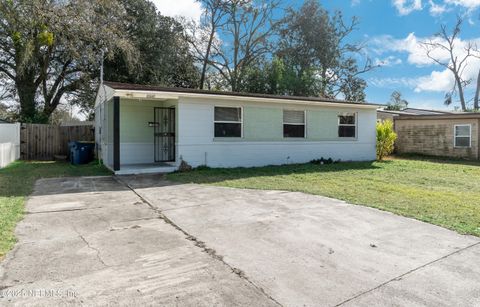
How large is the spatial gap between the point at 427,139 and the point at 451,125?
141 centimetres

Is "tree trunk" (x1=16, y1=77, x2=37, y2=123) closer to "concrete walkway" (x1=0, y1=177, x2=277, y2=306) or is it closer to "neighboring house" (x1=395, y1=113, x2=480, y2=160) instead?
"concrete walkway" (x1=0, y1=177, x2=277, y2=306)

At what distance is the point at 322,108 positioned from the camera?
13945mm

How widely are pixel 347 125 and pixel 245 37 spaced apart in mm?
17480

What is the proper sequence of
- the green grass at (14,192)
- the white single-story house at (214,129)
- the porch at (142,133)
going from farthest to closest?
the porch at (142,133)
the white single-story house at (214,129)
the green grass at (14,192)

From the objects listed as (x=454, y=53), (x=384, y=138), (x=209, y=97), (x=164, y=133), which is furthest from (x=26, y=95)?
(x=454, y=53)

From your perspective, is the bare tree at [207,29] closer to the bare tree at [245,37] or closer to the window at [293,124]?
the bare tree at [245,37]

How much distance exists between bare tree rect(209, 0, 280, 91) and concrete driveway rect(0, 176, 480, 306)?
23.7 meters

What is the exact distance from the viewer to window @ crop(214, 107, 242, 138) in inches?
462

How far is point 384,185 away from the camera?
870 cm

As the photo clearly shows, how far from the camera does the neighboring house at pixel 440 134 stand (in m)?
16.8

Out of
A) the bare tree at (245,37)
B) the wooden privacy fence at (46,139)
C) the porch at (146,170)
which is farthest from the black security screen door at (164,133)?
the bare tree at (245,37)

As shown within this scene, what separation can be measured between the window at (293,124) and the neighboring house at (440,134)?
9.22 m

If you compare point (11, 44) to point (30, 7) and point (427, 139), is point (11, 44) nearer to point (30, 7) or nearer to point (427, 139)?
point (30, 7)

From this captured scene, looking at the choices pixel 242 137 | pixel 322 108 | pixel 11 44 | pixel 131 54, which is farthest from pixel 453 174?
pixel 11 44
